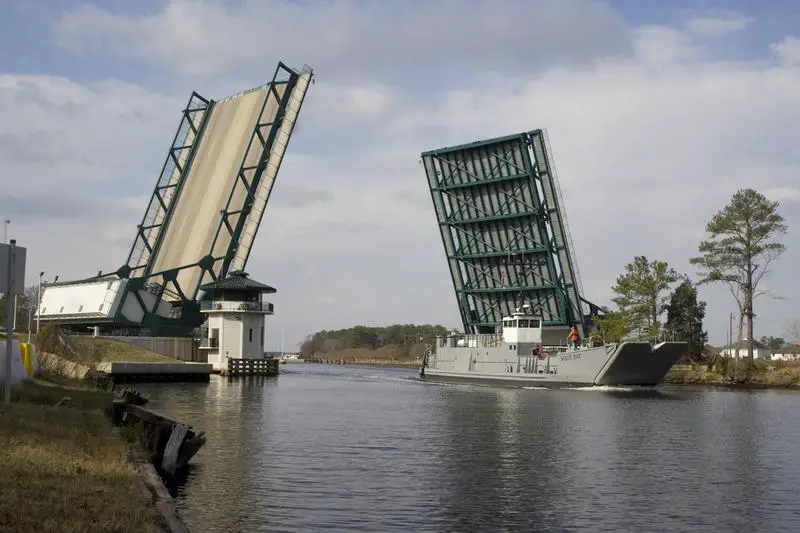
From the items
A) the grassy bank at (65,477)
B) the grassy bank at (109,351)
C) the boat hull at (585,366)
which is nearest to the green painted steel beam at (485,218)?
the boat hull at (585,366)

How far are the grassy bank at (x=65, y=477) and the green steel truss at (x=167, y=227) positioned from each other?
104ft

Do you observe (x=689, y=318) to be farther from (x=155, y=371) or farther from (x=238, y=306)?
(x=155, y=371)

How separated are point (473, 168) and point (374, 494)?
1127 inches

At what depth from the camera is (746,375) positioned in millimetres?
46062

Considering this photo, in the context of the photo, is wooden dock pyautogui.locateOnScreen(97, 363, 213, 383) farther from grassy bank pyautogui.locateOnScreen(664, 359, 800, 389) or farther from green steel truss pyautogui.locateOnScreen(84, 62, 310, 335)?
grassy bank pyautogui.locateOnScreen(664, 359, 800, 389)

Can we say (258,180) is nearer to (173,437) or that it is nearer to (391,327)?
(173,437)

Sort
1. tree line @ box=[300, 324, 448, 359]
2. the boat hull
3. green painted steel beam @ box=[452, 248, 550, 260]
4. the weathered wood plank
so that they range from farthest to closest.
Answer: tree line @ box=[300, 324, 448, 359]
green painted steel beam @ box=[452, 248, 550, 260]
the boat hull
the weathered wood plank

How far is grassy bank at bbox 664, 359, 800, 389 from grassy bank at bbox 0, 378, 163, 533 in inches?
1565

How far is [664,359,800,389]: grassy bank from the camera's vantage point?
1774 inches

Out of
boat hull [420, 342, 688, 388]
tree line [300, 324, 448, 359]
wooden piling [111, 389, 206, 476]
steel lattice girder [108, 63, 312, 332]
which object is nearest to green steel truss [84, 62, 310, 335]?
steel lattice girder [108, 63, 312, 332]

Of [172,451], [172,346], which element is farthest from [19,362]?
[172,346]

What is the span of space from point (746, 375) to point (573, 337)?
1201 centimetres

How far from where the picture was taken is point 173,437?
12695 mm

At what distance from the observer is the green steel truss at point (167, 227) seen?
43.6 m
